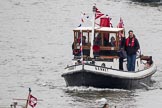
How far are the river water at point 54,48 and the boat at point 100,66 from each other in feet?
1.25

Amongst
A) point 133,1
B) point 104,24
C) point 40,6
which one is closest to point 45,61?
point 104,24

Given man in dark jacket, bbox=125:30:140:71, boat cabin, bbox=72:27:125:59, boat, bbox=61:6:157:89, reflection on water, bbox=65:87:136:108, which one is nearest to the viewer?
reflection on water, bbox=65:87:136:108

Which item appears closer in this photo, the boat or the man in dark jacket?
the boat

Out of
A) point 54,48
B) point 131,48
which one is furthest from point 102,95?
point 54,48

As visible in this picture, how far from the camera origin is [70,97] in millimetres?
32438

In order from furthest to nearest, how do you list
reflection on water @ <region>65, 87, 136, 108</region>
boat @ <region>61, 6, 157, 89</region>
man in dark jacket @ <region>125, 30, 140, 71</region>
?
man in dark jacket @ <region>125, 30, 140, 71</region>, boat @ <region>61, 6, 157, 89</region>, reflection on water @ <region>65, 87, 136, 108</region>

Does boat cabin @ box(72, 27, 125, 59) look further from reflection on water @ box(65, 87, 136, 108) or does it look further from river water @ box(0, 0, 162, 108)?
river water @ box(0, 0, 162, 108)

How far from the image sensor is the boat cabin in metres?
34.8

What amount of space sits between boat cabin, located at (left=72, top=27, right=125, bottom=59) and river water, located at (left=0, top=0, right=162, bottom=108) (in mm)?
1697

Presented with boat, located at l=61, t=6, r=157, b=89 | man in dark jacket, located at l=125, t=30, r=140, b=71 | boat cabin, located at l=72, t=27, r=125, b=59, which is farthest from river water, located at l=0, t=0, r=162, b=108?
boat cabin, located at l=72, t=27, r=125, b=59

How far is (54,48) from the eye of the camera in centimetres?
5075

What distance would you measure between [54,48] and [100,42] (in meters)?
15.9

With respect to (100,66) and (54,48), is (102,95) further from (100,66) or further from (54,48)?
(54,48)

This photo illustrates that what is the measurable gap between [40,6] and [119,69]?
140 feet
